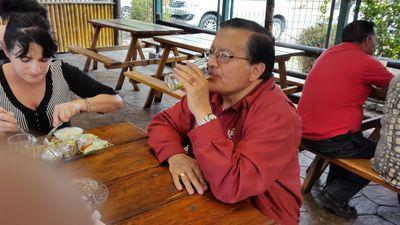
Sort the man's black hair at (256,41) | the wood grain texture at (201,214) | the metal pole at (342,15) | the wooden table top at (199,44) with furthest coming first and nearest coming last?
the metal pole at (342,15) < the wooden table top at (199,44) < the man's black hair at (256,41) < the wood grain texture at (201,214)

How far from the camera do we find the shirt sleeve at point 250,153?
1.18 m

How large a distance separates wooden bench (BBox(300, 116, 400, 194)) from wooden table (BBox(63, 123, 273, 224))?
4.20ft

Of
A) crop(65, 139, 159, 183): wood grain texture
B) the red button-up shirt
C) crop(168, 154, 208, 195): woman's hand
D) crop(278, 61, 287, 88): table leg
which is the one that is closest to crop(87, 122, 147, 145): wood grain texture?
crop(65, 139, 159, 183): wood grain texture

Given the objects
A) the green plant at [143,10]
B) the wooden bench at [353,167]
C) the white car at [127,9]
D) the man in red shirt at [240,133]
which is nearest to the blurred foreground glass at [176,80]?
the man in red shirt at [240,133]

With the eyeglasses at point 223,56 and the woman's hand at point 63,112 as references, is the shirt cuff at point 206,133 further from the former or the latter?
the woman's hand at point 63,112

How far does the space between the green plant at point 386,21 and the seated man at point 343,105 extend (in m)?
2.09

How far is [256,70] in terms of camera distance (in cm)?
149

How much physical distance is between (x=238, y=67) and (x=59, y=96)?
109cm

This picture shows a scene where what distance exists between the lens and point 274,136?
125 centimetres

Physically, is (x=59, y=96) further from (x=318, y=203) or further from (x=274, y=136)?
(x=318, y=203)

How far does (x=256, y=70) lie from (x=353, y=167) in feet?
3.90

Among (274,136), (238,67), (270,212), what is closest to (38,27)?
(238,67)

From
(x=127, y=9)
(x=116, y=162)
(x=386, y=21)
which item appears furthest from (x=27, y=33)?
(x=127, y=9)

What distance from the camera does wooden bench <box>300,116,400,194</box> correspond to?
2125mm
